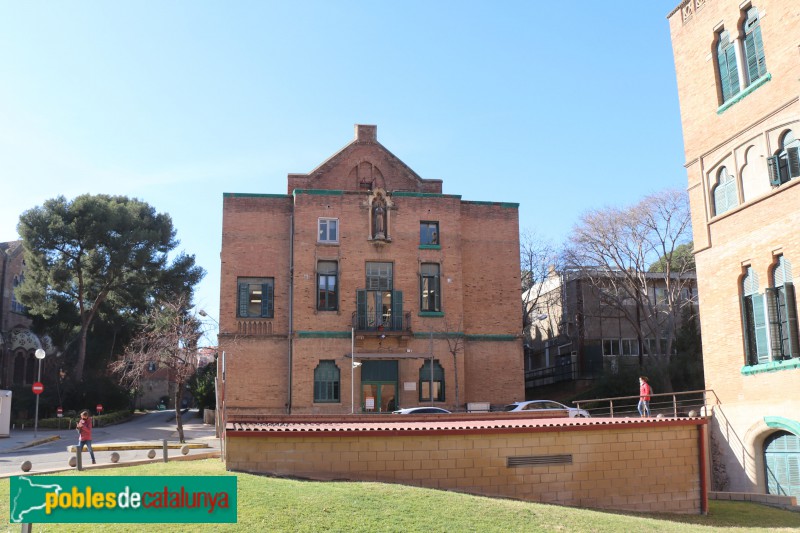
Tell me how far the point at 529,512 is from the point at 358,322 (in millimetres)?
23518

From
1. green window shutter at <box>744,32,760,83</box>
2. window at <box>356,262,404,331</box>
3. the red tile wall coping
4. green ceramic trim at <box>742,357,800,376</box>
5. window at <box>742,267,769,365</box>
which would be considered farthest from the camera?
window at <box>356,262,404,331</box>

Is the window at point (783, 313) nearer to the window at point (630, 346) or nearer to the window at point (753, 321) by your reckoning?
the window at point (753, 321)

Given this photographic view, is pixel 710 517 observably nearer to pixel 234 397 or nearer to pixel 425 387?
pixel 425 387

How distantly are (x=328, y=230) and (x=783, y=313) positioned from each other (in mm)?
22064

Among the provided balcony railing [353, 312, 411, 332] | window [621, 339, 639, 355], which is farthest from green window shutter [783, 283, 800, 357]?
window [621, 339, 639, 355]

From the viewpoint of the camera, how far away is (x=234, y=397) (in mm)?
36562

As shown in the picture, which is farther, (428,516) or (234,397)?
(234,397)

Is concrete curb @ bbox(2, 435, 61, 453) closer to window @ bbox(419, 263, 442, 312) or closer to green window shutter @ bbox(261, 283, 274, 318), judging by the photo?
green window shutter @ bbox(261, 283, 274, 318)

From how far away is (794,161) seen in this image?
74.6 feet

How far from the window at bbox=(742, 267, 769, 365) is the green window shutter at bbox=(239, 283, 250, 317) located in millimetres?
23134

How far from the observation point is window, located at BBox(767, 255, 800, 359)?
22.4 metres

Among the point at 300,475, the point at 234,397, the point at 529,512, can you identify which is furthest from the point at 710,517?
the point at 234,397

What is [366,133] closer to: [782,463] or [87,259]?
[87,259]

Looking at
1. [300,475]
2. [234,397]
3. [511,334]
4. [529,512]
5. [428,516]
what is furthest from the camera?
[511,334]
